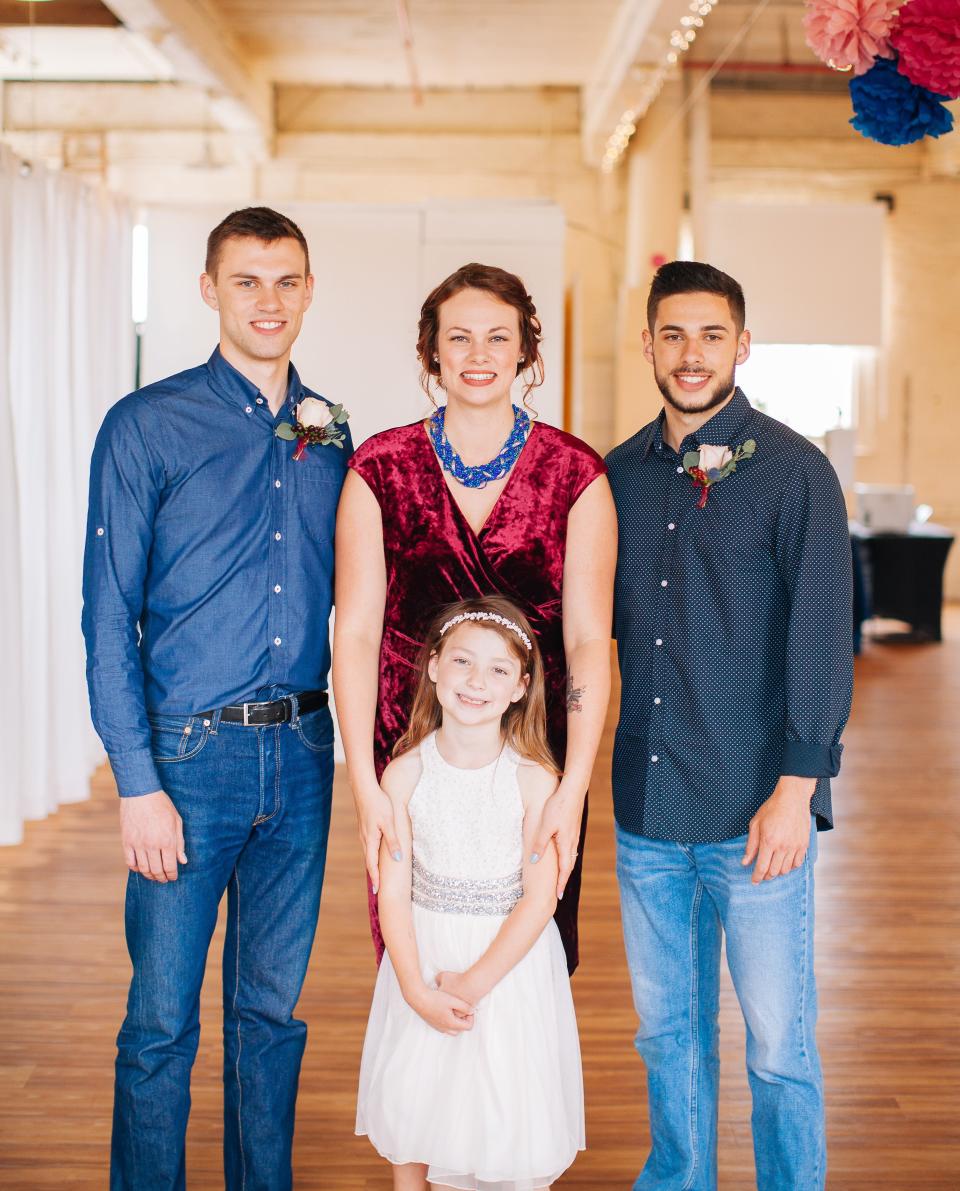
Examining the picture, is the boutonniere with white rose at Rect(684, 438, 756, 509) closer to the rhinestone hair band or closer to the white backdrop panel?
the rhinestone hair band

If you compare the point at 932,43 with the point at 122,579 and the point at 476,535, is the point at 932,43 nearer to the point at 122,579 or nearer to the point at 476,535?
the point at 476,535

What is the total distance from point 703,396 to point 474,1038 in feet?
3.63

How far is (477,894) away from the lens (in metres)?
2.05

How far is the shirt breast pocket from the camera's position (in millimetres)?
2148

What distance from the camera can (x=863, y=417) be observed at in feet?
40.3

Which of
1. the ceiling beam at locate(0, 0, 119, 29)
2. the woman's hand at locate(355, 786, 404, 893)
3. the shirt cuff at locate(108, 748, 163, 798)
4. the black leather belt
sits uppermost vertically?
the ceiling beam at locate(0, 0, 119, 29)

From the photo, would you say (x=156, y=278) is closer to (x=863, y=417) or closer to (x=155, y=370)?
(x=155, y=370)

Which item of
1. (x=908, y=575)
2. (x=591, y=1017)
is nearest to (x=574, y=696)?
(x=591, y=1017)

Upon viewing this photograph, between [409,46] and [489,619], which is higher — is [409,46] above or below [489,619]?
above

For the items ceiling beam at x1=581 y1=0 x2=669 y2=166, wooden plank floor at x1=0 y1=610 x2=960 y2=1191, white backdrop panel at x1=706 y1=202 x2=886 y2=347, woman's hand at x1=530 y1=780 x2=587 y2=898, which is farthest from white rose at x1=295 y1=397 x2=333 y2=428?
white backdrop panel at x1=706 y1=202 x2=886 y2=347

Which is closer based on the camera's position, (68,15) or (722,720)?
(722,720)

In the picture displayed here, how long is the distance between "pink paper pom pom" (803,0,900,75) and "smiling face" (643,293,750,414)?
54cm

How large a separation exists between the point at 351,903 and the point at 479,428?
2438 millimetres

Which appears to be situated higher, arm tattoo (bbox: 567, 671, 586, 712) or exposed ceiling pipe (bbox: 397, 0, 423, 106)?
exposed ceiling pipe (bbox: 397, 0, 423, 106)
